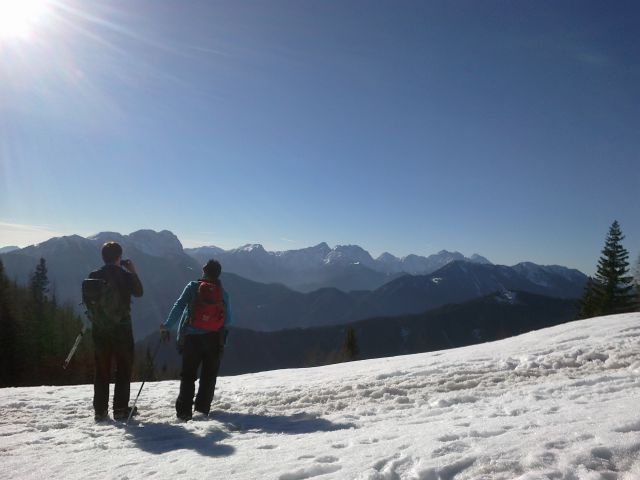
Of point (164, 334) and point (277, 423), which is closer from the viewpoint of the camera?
point (277, 423)

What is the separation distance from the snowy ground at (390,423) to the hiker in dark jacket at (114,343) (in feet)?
1.59

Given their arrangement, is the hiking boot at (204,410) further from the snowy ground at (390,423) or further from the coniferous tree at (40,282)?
the coniferous tree at (40,282)

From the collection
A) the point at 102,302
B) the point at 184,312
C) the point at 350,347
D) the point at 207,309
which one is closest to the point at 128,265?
the point at 102,302

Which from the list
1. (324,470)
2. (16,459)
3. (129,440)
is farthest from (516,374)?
(16,459)

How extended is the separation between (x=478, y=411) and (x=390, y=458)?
2.82 metres

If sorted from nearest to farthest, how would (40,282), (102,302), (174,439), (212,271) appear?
(174,439), (102,302), (212,271), (40,282)

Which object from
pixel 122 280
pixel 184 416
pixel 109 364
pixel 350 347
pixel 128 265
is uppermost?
pixel 128 265

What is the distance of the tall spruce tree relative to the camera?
49531mm

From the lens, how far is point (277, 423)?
7648mm

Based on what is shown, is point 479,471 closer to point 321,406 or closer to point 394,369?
point 321,406

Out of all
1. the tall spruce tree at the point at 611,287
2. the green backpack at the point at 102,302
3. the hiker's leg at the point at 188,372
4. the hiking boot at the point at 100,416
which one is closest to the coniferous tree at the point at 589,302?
the tall spruce tree at the point at 611,287

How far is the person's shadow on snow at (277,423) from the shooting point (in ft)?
22.8

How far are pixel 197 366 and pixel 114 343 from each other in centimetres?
166

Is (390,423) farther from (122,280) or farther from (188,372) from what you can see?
(122,280)
